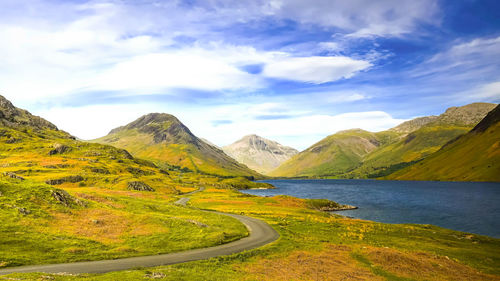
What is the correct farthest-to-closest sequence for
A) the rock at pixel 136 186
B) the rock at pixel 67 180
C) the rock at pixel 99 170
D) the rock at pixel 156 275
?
the rock at pixel 99 170, the rock at pixel 136 186, the rock at pixel 67 180, the rock at pixel 156 275

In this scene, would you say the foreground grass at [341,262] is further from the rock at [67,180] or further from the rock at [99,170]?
the rock at [99,170]

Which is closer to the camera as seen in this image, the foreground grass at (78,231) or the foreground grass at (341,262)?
the foreground grass at (341,262)

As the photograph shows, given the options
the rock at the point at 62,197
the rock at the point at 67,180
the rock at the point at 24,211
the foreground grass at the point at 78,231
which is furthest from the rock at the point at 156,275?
the rock at the point at 67,180

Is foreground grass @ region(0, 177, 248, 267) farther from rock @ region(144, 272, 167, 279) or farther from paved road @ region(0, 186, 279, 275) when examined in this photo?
rock @ region(144, 272, 167, 279)

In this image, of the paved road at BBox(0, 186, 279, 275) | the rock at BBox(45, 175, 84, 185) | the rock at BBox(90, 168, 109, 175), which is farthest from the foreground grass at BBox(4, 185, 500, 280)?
the rock at BBox(90, 168, 109, 175)

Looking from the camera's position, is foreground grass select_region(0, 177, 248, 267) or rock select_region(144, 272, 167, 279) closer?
rock select_region(144, 272, 167, 279)

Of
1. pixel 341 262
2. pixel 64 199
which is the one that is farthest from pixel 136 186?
pixel 341 262

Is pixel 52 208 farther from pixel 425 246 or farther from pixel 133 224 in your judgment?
pixel 425 246

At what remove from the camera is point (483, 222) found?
91312mm

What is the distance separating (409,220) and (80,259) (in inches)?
4229

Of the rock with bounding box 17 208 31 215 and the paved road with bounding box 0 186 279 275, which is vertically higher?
the rock with bounding box 17 208 31 215

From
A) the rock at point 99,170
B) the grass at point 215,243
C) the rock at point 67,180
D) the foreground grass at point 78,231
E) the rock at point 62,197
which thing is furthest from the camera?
the rock at point 99,170

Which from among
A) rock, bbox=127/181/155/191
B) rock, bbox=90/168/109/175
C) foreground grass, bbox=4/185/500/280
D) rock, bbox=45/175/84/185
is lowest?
foreground grass, bbox=4/185/500/280

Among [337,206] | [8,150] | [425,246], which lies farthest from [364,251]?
[8,150]
